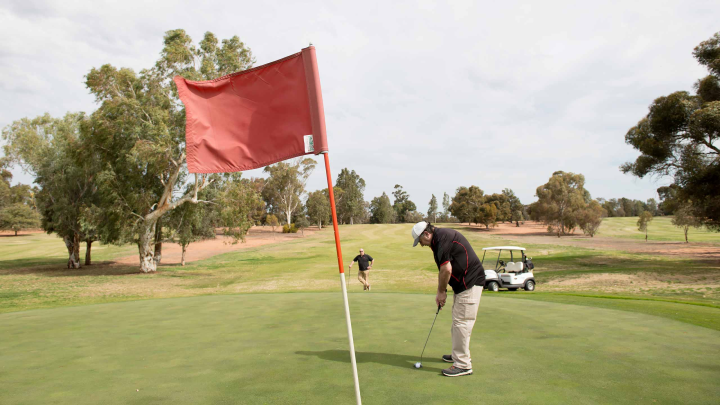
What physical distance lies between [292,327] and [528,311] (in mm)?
5421

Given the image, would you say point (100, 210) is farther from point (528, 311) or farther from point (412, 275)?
point (528, 311)

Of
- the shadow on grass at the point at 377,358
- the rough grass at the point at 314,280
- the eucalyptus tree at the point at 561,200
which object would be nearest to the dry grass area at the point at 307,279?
the rough grass at the point at 314,280

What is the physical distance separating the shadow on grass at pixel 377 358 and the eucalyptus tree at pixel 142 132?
80.9ft

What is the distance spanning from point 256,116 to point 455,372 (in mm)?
4382

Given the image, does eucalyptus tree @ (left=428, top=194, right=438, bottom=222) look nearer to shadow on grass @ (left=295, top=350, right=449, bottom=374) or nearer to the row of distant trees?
the row of distant trees

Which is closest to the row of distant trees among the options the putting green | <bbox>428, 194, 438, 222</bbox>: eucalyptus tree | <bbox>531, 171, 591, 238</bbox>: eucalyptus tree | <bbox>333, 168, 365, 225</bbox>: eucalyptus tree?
the putting green

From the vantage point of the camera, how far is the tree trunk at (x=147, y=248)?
1178 inches

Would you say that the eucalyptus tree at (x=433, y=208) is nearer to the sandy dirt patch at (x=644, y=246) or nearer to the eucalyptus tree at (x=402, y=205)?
the eucalyptus tree at (x=402, y=205)

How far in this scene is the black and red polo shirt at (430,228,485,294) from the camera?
18.0 feet

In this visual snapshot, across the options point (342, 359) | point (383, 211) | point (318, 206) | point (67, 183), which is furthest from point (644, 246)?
point (383, 211)

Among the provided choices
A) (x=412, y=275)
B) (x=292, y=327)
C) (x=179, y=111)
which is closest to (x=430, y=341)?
(x=292, y=327)

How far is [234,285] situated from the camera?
2572cm

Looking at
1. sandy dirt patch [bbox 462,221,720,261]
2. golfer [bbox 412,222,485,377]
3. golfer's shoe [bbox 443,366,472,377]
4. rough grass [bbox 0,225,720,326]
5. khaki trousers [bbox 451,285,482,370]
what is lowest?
sandy dirt patch [bbox 462,221,720,261]

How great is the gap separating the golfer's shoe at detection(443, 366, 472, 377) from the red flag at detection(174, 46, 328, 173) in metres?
3.20
